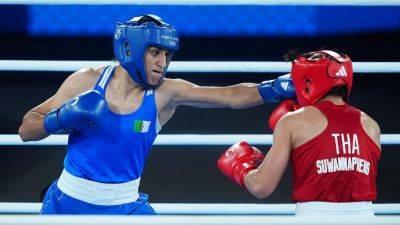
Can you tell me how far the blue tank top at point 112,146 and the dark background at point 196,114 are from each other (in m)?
1.42

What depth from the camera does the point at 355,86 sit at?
4.34 metres

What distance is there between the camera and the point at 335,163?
2.21 m

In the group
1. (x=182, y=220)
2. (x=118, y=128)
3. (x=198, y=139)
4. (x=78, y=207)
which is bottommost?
(x=78, y=207)

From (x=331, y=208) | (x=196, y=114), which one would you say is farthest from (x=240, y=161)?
(x=196, y=114)

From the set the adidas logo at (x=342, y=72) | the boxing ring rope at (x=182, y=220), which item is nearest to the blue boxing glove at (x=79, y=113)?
the adidas logo at (x=342, y=72)

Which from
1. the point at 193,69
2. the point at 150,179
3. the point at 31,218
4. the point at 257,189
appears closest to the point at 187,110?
the point at 150,179

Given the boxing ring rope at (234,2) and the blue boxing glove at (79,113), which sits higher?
the boxing ring rope at (234,2)

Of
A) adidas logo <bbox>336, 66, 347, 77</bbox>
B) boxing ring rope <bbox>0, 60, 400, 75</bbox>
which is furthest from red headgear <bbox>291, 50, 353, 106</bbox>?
boxing ring rope <bbox>0, 60, 400, 75</bbox>

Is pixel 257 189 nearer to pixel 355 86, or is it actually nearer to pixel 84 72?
pixel 84 72

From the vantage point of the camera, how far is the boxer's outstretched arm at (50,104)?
2.49m

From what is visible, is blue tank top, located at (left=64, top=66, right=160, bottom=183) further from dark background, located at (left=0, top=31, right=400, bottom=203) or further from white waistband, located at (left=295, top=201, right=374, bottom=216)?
dark background, located at (left=0, top=31, right=400, bottom=203)

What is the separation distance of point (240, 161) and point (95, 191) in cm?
52

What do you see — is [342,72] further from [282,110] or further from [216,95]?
[216,95]

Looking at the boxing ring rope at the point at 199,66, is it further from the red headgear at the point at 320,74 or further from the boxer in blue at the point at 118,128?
the red headgear at the point at 320,74
